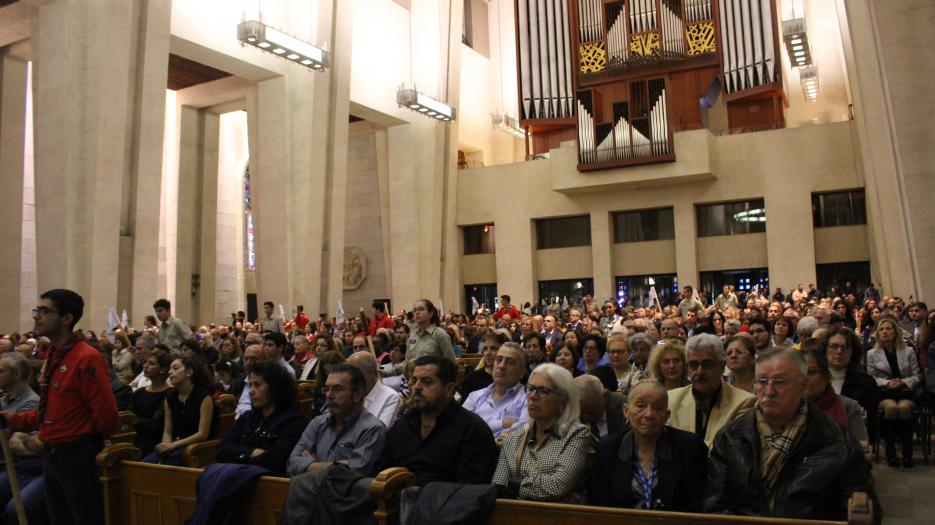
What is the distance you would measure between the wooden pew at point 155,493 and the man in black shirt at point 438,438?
1.87ft

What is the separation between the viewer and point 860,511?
2402mm

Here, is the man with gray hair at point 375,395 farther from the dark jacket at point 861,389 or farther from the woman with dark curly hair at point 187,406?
the dark jacket at point 861,389

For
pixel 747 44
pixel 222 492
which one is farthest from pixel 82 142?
pixel 747 44

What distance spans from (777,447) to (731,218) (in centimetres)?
1979

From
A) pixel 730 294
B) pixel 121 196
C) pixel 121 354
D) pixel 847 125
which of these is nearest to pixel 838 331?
pixel 121 354

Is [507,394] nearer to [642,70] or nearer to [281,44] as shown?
[281,44]

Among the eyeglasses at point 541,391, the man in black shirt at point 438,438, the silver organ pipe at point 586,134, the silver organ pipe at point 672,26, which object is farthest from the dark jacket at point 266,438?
the silver organ pipe at point 672,26

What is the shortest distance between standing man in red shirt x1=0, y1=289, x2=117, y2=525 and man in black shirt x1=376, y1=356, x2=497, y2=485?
5.16 ft

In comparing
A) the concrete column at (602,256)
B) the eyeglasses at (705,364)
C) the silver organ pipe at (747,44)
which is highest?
the silver organ pipe at (747,44)

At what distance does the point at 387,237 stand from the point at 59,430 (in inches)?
749

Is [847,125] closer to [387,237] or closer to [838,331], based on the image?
[387,237]

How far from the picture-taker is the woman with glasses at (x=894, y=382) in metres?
6.12

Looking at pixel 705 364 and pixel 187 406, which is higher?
pixel 705 364

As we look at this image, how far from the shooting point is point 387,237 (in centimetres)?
2305
